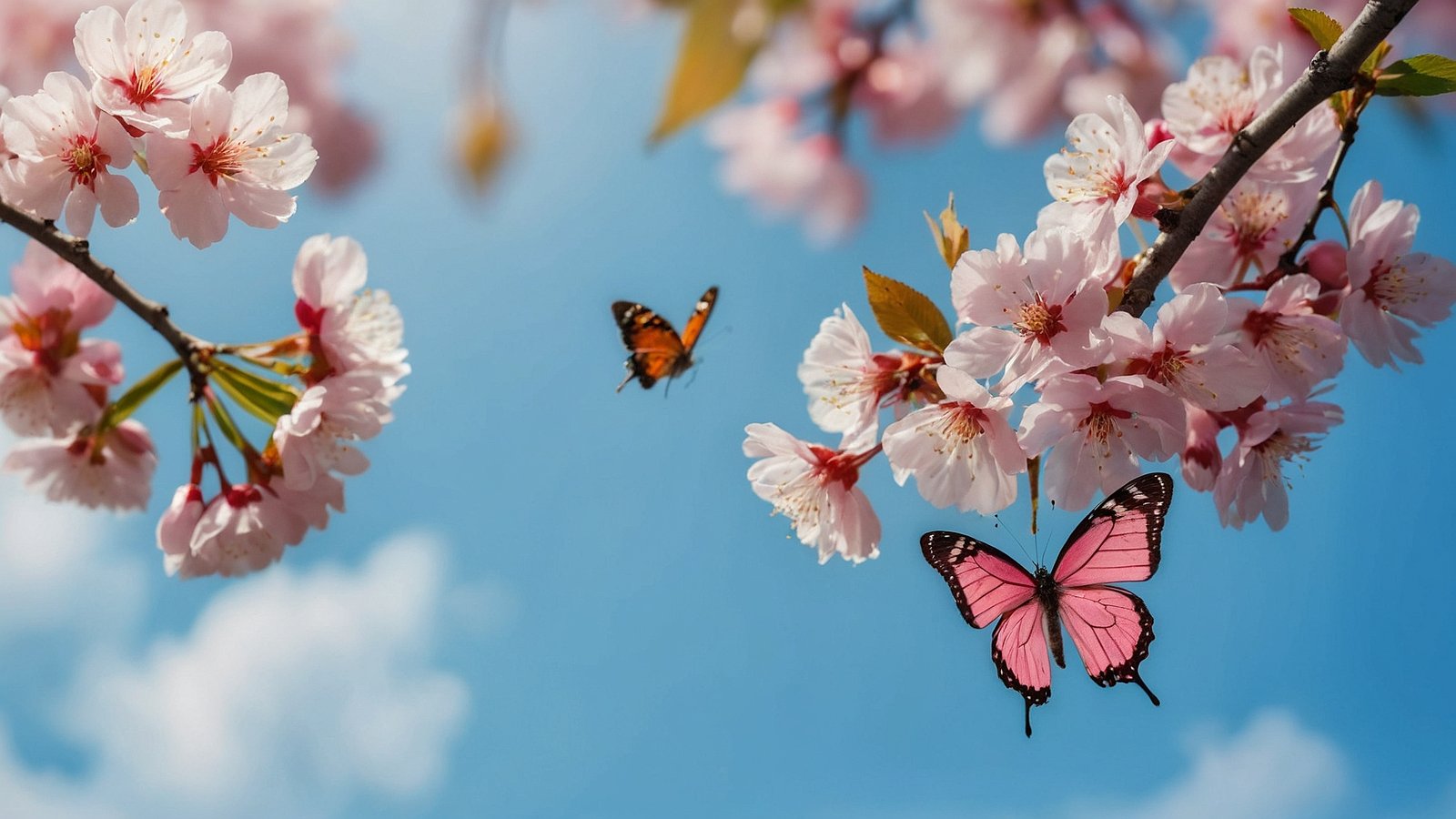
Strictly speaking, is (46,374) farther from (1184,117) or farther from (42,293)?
(1184,117)

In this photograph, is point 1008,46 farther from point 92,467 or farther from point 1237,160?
point 92,467

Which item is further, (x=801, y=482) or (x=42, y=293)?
(x=42, y=293)

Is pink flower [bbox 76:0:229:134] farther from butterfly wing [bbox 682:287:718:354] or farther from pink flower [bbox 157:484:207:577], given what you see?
butterfly wing [bbox 682:287:718:354]

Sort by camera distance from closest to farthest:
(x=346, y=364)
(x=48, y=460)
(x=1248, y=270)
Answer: (x=1248, y=270), (x=346, y=364), (x=48, y=460)

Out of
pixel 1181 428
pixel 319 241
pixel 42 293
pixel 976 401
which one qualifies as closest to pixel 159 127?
pixel 319 241

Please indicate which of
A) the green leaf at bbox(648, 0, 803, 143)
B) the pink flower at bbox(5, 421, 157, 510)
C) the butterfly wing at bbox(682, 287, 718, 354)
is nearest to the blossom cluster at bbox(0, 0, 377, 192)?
the pink flower at bbox(5, 421, 157, 510)

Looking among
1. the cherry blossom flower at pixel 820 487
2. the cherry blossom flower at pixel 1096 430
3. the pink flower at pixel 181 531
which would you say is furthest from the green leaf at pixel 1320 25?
the pink flower at pixel 181 531

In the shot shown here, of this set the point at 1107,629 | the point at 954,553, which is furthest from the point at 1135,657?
the point at 954,553
